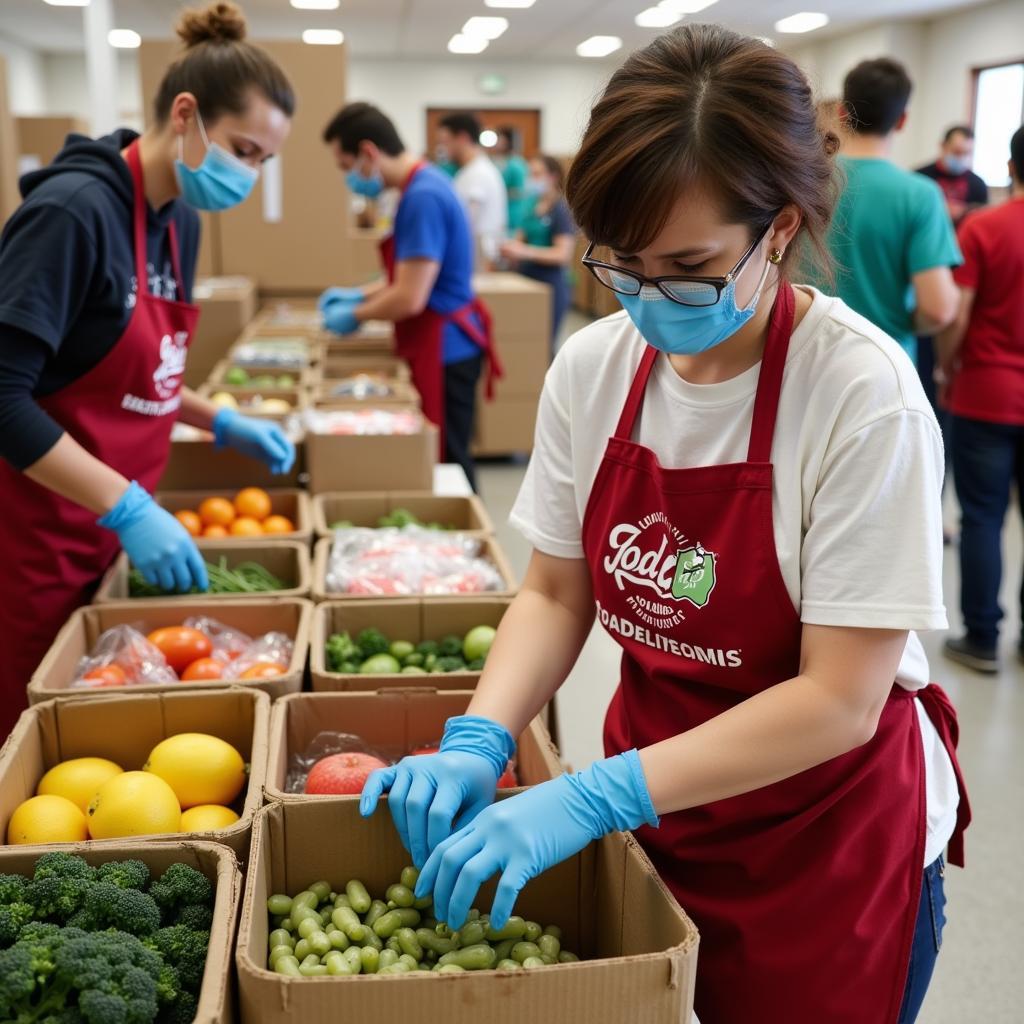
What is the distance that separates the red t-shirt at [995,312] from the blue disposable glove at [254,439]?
7.29 feet

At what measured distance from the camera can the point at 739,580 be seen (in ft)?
3.50

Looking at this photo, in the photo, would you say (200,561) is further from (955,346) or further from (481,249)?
(481,249)

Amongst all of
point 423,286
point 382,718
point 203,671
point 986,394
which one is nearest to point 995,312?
point 986,394

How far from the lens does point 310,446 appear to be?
8.68 feet

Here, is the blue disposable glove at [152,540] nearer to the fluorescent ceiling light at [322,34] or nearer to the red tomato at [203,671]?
the red tomato at [203,671]

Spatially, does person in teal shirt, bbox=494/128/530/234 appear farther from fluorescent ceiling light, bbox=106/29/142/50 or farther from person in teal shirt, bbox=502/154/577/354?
fluorescent ceiling light, bbox=106/29/142/50

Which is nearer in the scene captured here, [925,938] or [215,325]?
[925,938]

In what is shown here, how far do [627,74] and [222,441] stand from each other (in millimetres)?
1725

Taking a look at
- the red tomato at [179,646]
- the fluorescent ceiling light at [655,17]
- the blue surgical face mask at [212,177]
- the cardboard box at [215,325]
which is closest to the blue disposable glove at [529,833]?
the red tomato at [179,646]

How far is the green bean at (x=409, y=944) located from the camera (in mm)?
1076

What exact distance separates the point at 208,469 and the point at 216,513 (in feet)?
1.07

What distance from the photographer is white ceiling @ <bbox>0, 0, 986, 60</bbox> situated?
10.4 metres

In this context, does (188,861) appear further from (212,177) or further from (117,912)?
(212,177)

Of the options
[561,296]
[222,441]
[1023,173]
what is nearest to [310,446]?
[222,441]
